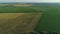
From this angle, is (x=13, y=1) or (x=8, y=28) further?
(x=13, y=1)

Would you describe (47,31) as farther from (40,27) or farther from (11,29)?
(11,29)

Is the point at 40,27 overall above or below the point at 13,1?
below

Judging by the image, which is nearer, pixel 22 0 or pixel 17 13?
pixel 17 13

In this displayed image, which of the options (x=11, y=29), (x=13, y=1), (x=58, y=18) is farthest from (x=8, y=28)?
(x=13, y=1)

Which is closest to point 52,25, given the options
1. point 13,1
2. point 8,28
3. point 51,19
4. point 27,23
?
point 51,19

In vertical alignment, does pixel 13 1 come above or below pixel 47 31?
above

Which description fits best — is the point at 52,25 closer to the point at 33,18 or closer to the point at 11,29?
the point at 33,18
